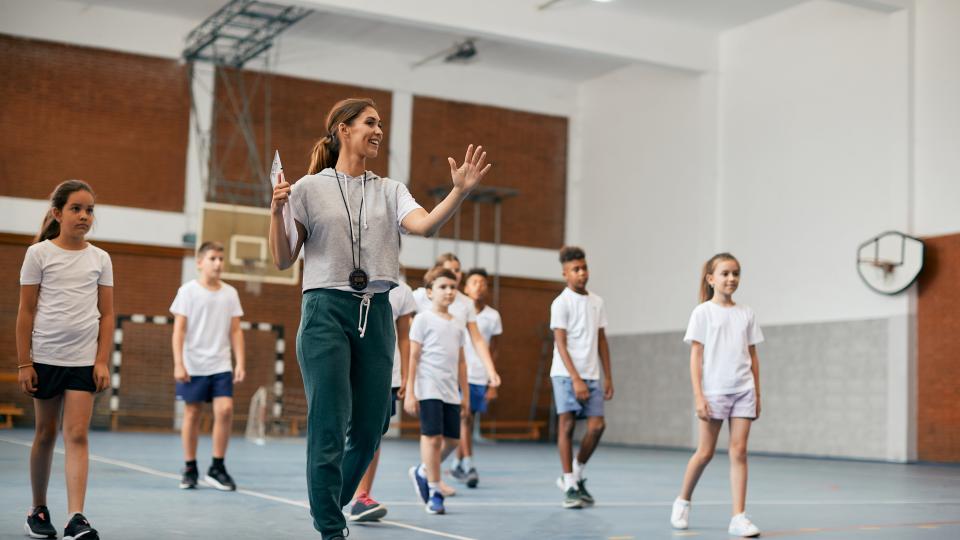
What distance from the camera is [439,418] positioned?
24.1ft

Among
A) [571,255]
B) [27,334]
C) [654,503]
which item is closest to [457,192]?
[27,334]

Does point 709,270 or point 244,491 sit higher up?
point 709,270

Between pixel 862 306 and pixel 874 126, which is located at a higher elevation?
pixel 874 126

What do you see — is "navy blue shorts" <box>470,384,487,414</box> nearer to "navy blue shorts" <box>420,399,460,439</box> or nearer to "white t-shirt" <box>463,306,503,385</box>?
"white t-shirt" <box>463,306,503,385</box>

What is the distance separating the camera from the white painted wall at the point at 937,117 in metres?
15.0

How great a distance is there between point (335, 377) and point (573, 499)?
388 cm

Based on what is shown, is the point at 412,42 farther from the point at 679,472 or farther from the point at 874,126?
the point at 679,472

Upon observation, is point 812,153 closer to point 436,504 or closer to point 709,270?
point 709,270

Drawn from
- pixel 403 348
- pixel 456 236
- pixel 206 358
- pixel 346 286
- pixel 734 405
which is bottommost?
pixel 734 405

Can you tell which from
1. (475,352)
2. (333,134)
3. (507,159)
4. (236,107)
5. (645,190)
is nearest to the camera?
(333,134)

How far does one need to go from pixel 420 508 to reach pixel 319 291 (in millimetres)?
3533

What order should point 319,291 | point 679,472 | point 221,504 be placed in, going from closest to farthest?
point 319,291 < point 221,504 < point 679,472

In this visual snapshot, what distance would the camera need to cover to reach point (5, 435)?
14.4m

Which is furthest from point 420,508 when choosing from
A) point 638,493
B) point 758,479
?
point 758,479
